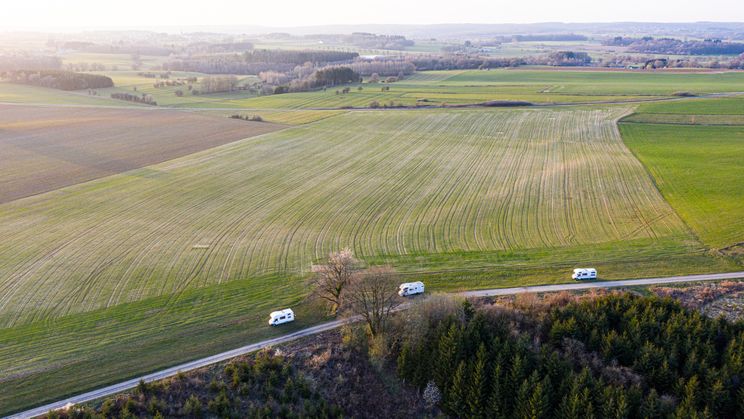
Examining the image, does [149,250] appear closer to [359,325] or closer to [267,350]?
[267,350]

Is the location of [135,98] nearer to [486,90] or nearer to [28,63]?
[28,63]

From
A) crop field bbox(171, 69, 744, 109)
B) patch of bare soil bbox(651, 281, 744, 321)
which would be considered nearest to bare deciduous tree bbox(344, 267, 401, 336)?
patch of bare soil bbox(651, 281, 744, 321)

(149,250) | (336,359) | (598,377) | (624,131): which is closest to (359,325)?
(336,359)

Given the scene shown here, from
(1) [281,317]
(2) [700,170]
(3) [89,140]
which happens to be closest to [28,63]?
(3) [89,140]

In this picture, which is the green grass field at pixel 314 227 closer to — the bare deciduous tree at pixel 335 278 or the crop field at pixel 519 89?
the bare deciduous tree at pixel 335 278

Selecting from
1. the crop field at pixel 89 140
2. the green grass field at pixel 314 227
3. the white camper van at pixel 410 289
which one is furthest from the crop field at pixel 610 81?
the white camper van at pixel 410 289

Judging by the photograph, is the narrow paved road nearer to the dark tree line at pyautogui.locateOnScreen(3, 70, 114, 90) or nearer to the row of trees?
the row of trees
